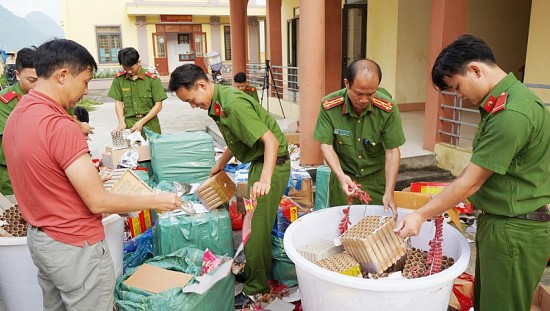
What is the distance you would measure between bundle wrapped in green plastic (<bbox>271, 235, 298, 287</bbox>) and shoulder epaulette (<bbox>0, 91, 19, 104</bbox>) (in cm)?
216

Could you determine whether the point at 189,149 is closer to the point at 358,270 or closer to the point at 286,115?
the point at 358,270

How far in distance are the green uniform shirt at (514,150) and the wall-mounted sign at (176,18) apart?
2212cm

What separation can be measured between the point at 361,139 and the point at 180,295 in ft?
4.64

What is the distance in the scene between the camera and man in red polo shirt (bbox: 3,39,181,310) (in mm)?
1479

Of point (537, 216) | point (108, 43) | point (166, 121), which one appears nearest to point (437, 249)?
point (537, 216)

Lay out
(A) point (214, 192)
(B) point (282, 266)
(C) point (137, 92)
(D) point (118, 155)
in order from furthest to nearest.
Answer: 1. (C) point (137, 92)
2. (D) point (118, 155)
3. (A) point (214, 192)
4. (B) point (282, 266)

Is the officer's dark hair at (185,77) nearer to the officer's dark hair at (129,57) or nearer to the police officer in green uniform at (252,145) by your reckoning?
the police officer in green uniform at (252,145)

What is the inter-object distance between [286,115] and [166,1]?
15.5 m

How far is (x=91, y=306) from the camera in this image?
1.70 metres

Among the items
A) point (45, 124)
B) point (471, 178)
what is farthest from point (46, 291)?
point (471, 178)

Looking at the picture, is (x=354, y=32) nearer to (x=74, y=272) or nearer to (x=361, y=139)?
(x=361, y=139)

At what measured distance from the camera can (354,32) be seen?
→ 8438mm

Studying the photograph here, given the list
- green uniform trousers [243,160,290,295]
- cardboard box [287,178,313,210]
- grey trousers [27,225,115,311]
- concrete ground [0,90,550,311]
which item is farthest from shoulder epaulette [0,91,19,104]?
concrete ground [0,90,550,311]

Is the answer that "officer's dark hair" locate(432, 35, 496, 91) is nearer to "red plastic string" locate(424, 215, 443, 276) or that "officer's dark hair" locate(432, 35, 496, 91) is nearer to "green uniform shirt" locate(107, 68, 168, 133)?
"red plastic string" locate(424, 215, 443, 276)
